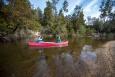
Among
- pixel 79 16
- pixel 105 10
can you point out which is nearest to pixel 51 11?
pixel 79 16

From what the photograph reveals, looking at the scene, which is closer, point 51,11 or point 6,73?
point 6,73

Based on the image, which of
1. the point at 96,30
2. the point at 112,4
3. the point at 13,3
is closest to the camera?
the point at 13,3

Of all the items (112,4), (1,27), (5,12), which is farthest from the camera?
(112,4)

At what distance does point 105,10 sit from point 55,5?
80.5 ft

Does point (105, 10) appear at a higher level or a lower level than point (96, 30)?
higher

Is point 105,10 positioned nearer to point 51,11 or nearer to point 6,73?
point 51,11

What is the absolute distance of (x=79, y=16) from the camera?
74438mm

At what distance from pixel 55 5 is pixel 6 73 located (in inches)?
2292

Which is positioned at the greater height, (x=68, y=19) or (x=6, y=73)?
(x=68, y=19)

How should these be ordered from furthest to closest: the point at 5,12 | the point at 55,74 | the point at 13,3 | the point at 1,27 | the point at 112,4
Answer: the point at 112,4
the point at 1,27
the point at 13,3
the point at 5,12
the point at 55,74

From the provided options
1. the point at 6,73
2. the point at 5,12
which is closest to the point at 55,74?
the point at 6,73

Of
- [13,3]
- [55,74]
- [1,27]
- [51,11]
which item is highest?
[51,11]

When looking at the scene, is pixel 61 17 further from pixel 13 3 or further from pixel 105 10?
pixel 13 3

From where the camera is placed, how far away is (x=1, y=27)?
105 ft
